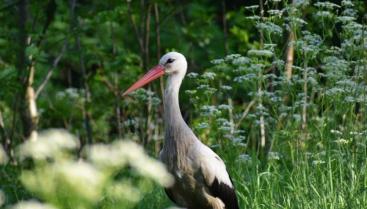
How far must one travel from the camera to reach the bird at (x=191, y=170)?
19.4ft

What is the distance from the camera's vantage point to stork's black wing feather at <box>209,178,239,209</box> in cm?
593

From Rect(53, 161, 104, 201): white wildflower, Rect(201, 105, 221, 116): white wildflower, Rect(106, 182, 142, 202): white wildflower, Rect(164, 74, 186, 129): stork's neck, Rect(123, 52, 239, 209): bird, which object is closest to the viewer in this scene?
Rect(53, 161, 104, 201): white wildflower

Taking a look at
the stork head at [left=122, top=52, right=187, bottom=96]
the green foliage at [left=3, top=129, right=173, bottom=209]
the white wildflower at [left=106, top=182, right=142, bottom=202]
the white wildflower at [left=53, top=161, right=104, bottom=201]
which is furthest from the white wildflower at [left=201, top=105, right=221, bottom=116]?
the white wildflower at [left=53, top=161, right=104, bottom=201]

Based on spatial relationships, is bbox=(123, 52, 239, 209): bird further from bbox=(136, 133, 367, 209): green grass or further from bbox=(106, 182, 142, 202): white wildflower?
bbox=(106, 182, 142, 202): white wildflower

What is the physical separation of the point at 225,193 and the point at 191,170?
0.27m

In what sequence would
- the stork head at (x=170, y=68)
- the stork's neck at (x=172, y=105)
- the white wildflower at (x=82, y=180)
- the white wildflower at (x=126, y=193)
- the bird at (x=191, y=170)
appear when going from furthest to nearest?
the stork head at (x=170, y=68), the stork's neck at (x=172, y=105), the bird at (x=191, y=170), the white wildflower at (x=126, y=193), the white wildflower at (x=82, y=180)

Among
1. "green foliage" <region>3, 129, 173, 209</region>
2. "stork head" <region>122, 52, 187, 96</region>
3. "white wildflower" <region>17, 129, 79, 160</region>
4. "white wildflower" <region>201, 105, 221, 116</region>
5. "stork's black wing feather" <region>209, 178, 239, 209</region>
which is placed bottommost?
"stork's black wing feather" <region>209, 178, 239, 209</region>

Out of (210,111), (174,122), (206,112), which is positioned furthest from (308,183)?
(206,112)

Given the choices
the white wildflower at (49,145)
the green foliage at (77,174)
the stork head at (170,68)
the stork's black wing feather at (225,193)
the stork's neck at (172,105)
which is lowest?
the stork's black wing feather at (225,193)

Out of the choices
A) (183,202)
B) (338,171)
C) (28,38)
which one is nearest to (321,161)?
(338,171)

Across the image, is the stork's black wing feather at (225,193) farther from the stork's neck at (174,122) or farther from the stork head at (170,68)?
the stork head at (170,68)

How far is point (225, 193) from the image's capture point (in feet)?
19.5

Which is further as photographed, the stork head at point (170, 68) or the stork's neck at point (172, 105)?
the stork head at point (170, 68)

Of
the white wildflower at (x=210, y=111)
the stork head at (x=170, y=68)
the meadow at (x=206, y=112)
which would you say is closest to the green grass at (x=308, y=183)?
the meadow at (x=206, y=112)
